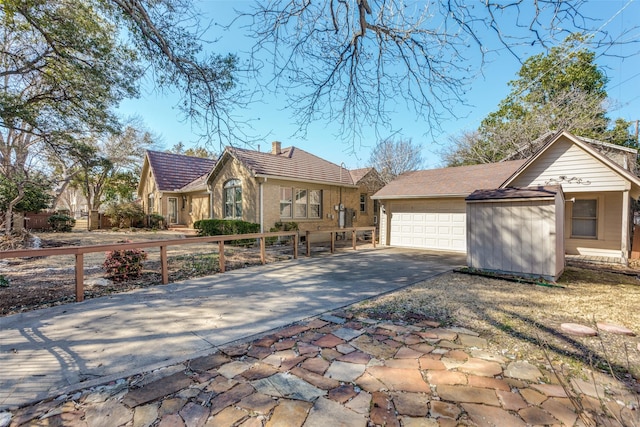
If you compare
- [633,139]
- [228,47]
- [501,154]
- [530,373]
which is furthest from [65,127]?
[633,139]

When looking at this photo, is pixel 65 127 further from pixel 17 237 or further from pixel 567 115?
pixel 567 115

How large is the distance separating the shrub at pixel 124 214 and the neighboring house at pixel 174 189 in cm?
138

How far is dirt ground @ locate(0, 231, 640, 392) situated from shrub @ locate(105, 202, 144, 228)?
42.5ft

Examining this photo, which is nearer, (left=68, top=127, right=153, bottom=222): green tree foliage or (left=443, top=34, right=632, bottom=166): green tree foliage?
(left=443, top=34, right=632, bottom=166): green tree foliage

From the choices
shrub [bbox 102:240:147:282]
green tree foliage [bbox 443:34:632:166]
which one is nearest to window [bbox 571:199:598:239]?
green tree foliage [bbox 443:34:632:166]

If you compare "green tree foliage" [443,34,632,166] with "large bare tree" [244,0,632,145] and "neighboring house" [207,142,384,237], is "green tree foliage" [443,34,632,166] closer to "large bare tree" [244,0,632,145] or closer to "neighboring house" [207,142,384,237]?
"neighboring house" [207,142,384,237]

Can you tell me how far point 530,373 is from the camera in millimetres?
2879

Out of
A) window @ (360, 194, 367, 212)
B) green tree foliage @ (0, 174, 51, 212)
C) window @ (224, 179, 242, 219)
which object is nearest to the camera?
green tree foliage @ (0, 174, 51, 212)

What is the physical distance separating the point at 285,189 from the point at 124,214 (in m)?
13.1

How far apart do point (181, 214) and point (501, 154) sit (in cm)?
2263

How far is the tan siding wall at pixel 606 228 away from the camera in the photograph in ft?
33.7

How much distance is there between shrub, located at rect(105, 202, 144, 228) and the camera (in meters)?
20.1

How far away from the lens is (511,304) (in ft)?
16.9

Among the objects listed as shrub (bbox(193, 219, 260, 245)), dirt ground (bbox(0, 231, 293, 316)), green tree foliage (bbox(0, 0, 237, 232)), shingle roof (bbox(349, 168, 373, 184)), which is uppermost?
green tree foliage (bbox(0, 0, 237, 232))
